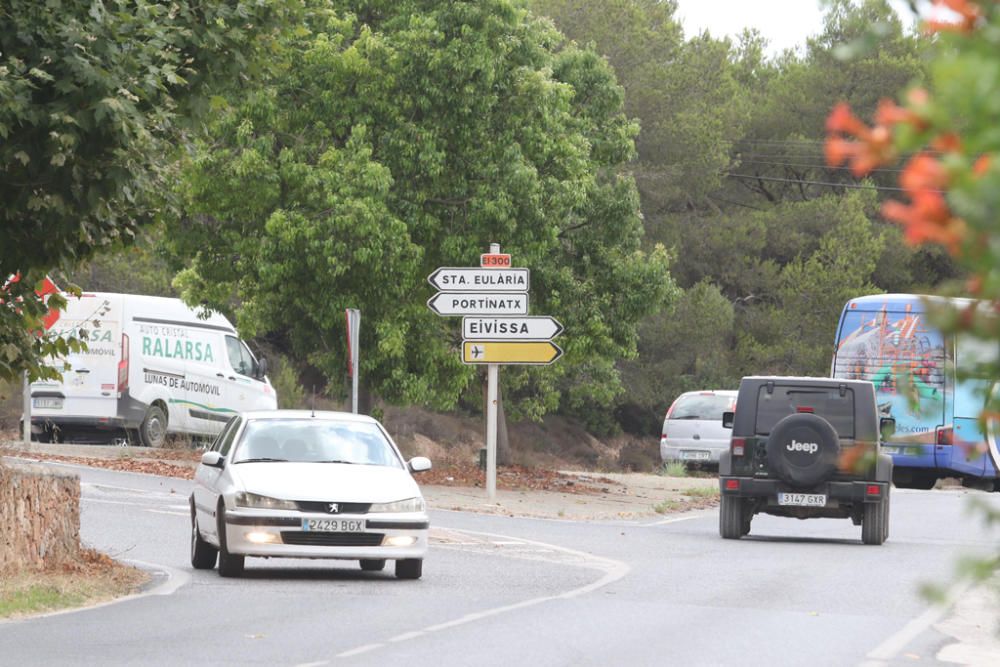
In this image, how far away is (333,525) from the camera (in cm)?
1493

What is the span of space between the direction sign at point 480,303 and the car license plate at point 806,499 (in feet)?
19.6

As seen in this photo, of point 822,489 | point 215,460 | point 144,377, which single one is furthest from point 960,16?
point 144,377

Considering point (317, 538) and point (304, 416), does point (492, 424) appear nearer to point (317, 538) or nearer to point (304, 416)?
point (304, 416)

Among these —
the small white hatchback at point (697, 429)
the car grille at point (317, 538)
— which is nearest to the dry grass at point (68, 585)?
the car grille at point (317, 538)

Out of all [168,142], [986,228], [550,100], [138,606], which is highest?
[550,100]

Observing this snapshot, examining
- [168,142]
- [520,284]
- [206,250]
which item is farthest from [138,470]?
[168,142]

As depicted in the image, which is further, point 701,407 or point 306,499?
point 701,407

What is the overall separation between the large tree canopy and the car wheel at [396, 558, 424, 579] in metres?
14.2

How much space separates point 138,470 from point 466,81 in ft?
27.7

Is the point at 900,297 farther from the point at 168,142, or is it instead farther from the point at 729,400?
the point at 168,142

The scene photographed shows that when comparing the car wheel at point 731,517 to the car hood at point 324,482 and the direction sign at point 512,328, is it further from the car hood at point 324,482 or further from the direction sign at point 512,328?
the car hood at point 324,482

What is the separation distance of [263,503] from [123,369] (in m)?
19.3

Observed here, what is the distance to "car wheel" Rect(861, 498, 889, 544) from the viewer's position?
69.3 feet

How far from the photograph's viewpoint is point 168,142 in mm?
13094
